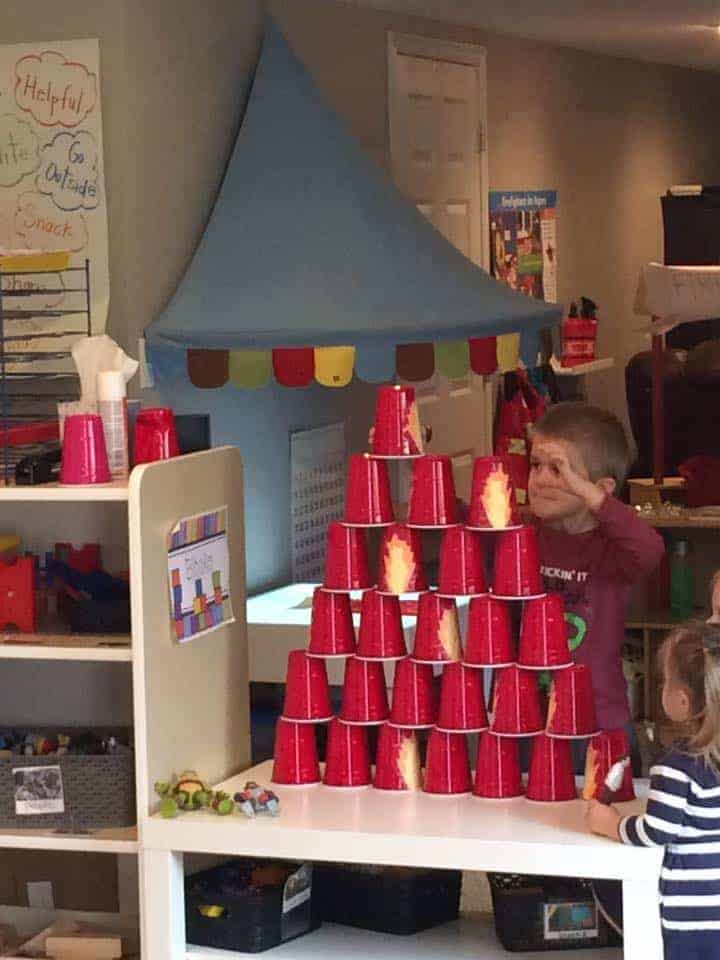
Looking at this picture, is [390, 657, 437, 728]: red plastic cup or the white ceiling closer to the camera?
[390, 657, 437, 728]: red plastic cup

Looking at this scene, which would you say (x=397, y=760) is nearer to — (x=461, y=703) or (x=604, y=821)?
(x=461, y=703)

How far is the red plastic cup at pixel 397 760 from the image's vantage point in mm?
2715

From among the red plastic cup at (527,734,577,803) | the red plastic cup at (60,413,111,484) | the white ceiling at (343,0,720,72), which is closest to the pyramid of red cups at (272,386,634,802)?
the red plastic cup at (527,734,577,803)

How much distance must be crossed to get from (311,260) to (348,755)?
170 cm

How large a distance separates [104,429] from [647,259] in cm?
615

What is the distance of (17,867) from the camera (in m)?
3.59

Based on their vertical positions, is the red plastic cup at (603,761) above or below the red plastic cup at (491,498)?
below

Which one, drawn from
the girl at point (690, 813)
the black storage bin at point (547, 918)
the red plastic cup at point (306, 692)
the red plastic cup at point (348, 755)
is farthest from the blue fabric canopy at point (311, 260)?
the girl at point (690, 813)

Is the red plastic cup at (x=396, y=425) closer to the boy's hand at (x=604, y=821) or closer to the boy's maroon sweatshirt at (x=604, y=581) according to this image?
the boy's maroon sweatshirt at (x=604, y=581)

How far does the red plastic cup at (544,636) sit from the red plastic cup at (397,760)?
8.6 inches

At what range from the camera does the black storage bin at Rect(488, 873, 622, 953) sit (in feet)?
8.54

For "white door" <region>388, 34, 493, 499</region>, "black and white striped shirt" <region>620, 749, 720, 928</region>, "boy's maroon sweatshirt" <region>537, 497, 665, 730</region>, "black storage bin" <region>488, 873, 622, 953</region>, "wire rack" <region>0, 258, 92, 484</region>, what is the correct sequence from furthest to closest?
1. "white door" <region>388, 34, 493, 499</region>
2. "wire rack" <region>0, 258, 92, 484</region>
3. "boy's maroon sweatshirt" <region>537, 497, 665, 730</region>
4. "black storage bin" <region>488, 873, 622, 953</region>
5. "black and white striped shirt" <region>620, 749, 720, 928</region>

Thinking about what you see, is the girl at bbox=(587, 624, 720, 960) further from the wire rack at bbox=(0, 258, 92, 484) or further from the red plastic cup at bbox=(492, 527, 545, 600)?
the wire rack at bbox=(0, 258, 92, 484)

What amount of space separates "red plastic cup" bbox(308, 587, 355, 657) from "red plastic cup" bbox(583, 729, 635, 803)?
0.41 m
